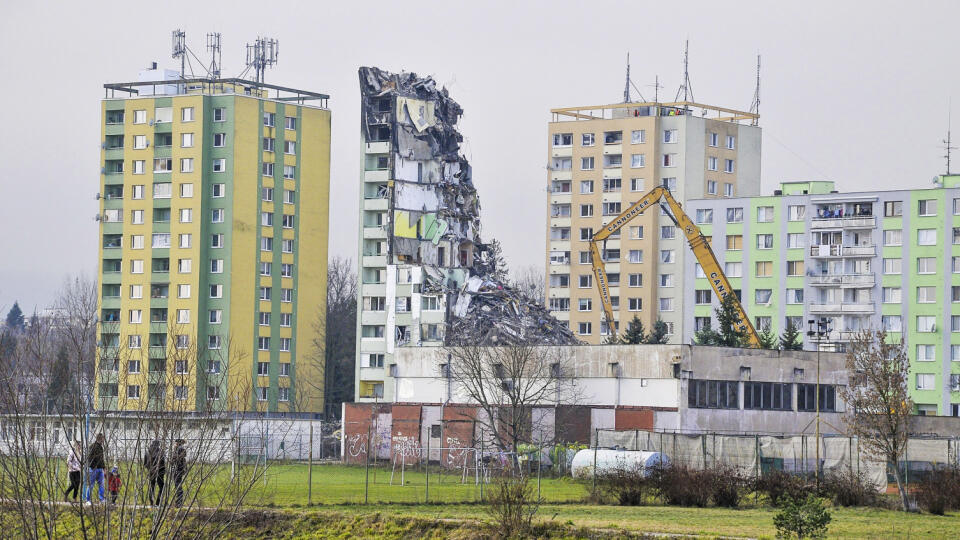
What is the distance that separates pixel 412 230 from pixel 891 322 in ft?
120

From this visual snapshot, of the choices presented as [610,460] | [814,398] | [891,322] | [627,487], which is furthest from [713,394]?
[891,322]

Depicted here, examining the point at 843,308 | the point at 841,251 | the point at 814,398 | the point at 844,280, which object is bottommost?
the point at 814,398

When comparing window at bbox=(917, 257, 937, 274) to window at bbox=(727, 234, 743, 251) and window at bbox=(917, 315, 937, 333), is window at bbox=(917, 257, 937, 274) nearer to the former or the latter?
window at bbox=(917, 315, 937, 333)

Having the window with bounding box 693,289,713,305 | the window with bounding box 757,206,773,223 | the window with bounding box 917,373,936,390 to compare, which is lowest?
the window with bounding box 917,373,936,390

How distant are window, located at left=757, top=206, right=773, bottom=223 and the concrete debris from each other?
23.1m

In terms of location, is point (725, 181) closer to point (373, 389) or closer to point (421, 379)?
point (373, 389)

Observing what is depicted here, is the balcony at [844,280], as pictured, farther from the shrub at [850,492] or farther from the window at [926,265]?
the shrub at [850,492]

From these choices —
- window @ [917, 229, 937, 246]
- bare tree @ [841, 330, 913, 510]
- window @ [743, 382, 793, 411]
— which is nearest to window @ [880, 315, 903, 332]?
window @ [917, 229, 937, 246]

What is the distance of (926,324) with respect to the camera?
113 m

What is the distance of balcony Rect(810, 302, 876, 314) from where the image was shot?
11606cm

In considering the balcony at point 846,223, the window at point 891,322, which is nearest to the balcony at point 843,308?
the window at point 891,322

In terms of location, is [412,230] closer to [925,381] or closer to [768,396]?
[768,396]

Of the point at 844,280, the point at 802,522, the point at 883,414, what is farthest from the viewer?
the point at 844,280

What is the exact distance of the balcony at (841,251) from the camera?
11600 cm
